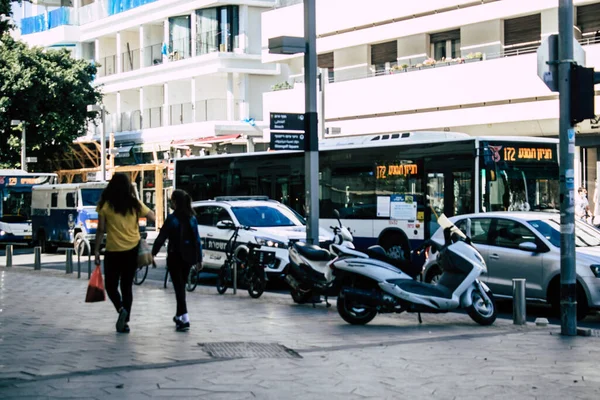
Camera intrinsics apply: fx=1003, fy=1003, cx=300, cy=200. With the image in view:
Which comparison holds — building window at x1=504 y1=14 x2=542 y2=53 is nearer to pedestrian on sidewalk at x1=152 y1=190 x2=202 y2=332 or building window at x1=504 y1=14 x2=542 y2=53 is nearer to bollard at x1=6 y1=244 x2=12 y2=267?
bollard at x1=6 y1=244 x2=12 y2=267

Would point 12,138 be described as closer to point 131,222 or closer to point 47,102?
point 47,102

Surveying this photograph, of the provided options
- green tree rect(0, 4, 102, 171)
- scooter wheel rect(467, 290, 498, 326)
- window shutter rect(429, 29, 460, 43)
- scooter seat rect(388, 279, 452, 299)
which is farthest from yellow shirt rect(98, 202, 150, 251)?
green tree rect(0, 4, 102, 171)

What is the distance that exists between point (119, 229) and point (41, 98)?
39351 mm

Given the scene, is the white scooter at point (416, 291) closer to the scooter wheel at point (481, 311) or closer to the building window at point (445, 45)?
the scooter wheel at point (481, 311)

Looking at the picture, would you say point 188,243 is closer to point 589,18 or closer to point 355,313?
point 355,313

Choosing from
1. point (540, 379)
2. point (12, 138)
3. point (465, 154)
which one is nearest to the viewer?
point (540, 379)

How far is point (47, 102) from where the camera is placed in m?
49.4

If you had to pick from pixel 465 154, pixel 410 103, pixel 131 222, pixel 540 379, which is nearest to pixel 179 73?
pixel 410 103

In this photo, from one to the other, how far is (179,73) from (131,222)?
128ft

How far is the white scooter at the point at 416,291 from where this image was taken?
41.1 feet

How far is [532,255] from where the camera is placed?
1419 centimetres

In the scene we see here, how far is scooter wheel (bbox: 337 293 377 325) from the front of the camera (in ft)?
41.4

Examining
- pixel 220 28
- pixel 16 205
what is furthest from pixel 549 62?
pixel 220 28

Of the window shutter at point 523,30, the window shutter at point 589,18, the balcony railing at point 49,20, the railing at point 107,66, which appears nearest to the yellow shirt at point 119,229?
the window shutter at point 589,18
